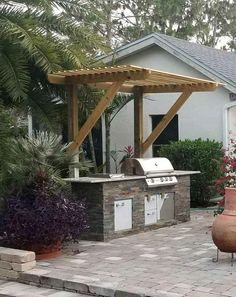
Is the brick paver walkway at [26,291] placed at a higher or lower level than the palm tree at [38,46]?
lower

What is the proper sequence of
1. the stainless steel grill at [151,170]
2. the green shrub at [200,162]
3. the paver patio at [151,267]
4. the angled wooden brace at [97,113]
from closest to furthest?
the paver patio at [151,267], the angled wooden brace at [97,113], the stainless steel grill at [151,170], the green shrub at [200,162]

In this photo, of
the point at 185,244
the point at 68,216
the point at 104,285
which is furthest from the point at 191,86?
the point at 104,285

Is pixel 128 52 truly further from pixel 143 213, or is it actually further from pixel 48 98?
pixel 143 213

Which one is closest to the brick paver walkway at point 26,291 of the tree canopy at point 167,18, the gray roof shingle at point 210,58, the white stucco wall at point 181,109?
the white stucco wall at point 181,109

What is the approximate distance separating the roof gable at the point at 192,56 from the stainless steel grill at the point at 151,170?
13.9ft

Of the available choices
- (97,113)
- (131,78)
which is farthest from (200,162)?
(131,78)

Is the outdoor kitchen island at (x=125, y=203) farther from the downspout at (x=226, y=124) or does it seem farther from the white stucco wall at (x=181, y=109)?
the white stucco wall at (x=181, y=109)

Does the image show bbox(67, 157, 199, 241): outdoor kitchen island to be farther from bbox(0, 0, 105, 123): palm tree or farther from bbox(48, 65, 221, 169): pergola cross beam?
bbox(0, 0, 105, 123): palm tree

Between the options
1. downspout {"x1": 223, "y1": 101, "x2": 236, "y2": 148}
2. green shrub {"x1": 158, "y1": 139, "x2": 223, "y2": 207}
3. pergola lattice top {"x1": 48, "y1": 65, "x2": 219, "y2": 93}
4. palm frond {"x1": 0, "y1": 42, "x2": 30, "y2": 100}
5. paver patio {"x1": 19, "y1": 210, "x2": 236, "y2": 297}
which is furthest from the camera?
downspout {"x1": 223, "y1": 101, "x2": 236, "y2": 148}

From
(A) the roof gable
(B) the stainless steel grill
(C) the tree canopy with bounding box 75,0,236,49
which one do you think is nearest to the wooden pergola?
(B) the stainless steel grill

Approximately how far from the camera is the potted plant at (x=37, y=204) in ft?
25.8

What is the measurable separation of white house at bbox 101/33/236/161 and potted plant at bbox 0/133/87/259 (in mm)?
6250

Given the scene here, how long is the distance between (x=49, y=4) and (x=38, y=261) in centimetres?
501

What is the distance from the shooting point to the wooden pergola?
30.0 ft
